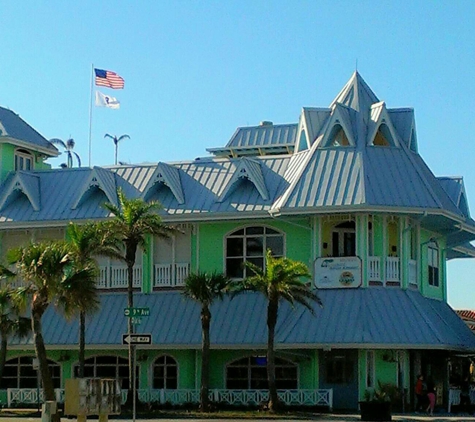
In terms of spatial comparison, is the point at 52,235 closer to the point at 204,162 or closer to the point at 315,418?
the point at 204,162

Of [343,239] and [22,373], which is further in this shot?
[22,373]

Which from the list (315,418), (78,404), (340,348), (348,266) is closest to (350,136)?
(348,266)

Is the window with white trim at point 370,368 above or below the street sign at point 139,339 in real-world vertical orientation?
below

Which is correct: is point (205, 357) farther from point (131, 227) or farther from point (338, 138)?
point (338, 138)

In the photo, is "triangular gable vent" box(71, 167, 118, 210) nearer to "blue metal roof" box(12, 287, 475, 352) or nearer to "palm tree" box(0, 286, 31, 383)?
"blue metal roof" box(12, 287, 475, 352)

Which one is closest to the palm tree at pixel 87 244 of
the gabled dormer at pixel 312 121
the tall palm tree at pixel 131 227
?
the tall palm tree at pixel 131 227

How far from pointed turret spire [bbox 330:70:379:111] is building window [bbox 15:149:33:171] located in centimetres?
1510

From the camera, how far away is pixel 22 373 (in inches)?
1949

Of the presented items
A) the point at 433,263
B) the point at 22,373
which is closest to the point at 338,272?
the point at 433,263

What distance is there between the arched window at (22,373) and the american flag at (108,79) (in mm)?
13836

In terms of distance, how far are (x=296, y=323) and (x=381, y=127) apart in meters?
9.21

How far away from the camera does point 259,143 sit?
186ft

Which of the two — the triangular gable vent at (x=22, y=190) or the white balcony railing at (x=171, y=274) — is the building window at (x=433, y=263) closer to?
the white balcony railing at (x=171, y=274)

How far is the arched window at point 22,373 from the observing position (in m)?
49.2
